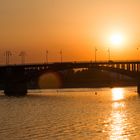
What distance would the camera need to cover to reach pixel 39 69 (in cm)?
17712

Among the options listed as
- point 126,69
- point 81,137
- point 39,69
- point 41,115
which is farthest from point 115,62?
point 81,137

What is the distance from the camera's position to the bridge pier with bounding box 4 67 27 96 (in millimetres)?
178250

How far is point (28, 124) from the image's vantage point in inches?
2739

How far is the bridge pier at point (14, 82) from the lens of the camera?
17825cm

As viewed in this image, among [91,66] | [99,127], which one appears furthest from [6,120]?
[91,66]

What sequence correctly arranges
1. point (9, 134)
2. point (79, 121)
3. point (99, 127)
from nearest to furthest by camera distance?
point (9, 134)
point (99, 127)
point (79, 121)

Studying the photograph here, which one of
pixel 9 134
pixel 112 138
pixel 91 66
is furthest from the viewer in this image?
pixel 91 66

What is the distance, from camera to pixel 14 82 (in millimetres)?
178500

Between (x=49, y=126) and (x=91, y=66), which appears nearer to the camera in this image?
(x=49, y=126)

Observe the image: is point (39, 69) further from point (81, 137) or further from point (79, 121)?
point (81, 137)

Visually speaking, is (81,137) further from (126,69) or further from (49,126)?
(126,69)

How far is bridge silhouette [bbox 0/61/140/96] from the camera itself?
6722 inches

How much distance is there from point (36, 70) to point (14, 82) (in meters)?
7.93

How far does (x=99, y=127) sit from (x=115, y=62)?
109 m
